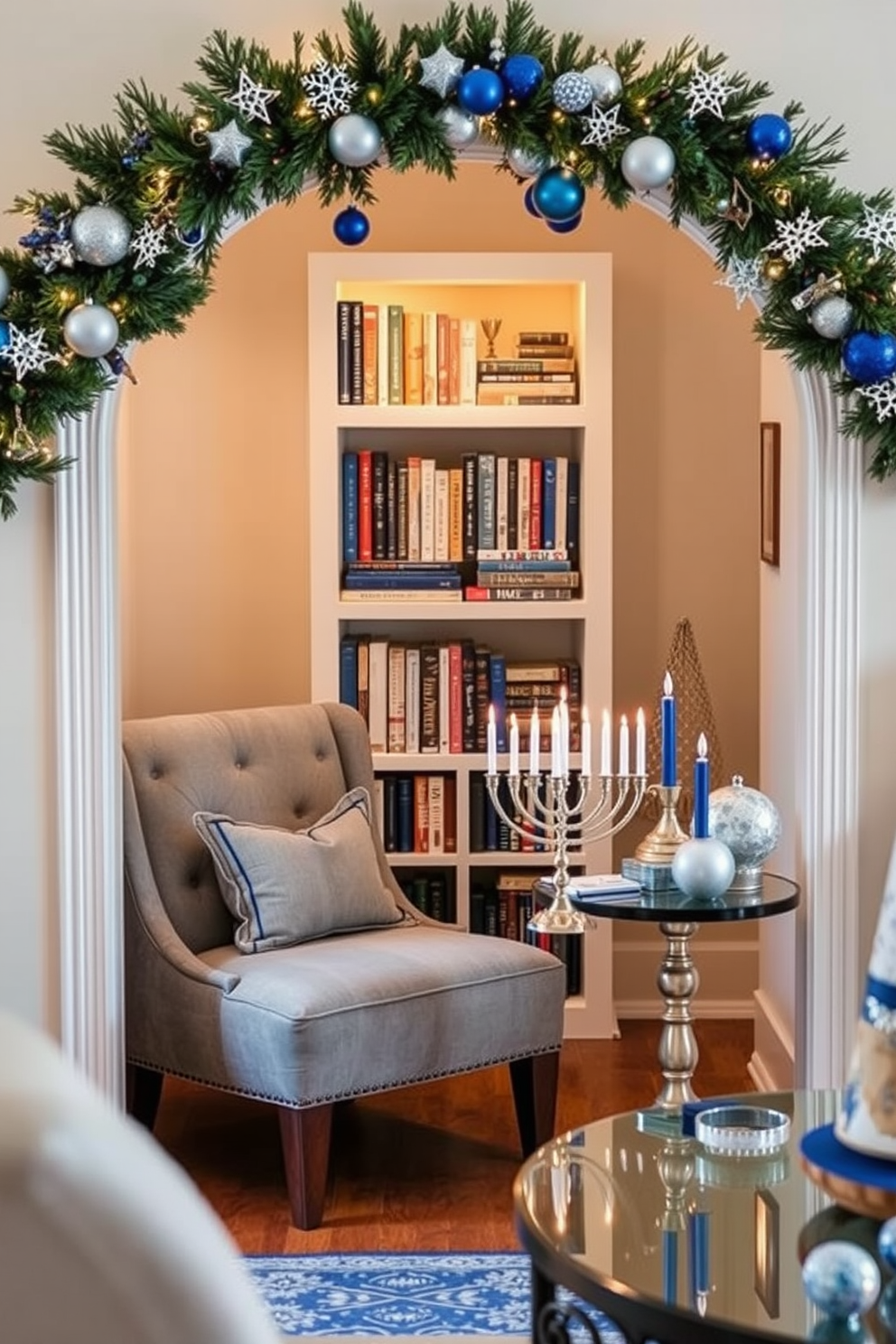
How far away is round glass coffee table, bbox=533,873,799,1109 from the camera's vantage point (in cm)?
396

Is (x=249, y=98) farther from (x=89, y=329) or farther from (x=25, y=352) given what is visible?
(x=25, y=352)

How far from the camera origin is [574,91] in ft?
12.9

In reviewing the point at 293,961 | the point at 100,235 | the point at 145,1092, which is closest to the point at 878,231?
the point at 100,235

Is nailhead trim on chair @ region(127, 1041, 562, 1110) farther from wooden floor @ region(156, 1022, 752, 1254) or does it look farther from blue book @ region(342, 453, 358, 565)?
blue book @ region(342, 453, 358, 565)

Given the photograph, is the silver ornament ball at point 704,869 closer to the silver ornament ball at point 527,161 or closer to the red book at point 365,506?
the silver ornament ball at point 527,161

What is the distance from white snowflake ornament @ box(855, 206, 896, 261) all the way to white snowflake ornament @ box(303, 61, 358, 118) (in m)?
1.00

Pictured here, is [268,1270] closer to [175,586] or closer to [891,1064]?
[891,1064]

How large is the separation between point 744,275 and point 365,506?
1826 millimetres

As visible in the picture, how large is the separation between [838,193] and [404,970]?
177 cm

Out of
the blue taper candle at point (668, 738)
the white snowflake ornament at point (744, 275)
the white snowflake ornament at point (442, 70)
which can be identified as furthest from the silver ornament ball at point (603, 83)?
the blue taper candle at point (668, 738)

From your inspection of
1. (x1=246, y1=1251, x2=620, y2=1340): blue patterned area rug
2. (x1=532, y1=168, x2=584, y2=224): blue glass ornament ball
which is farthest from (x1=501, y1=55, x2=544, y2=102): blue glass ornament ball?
(x1=246, y1=1251, x2=620, y2=1340): blue patterned area rug

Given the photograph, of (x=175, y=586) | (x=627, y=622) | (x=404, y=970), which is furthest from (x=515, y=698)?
(x=404, y=970)

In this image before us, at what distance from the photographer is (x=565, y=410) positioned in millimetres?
5598

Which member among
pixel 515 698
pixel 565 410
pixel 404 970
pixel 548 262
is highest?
pixel 548 262
